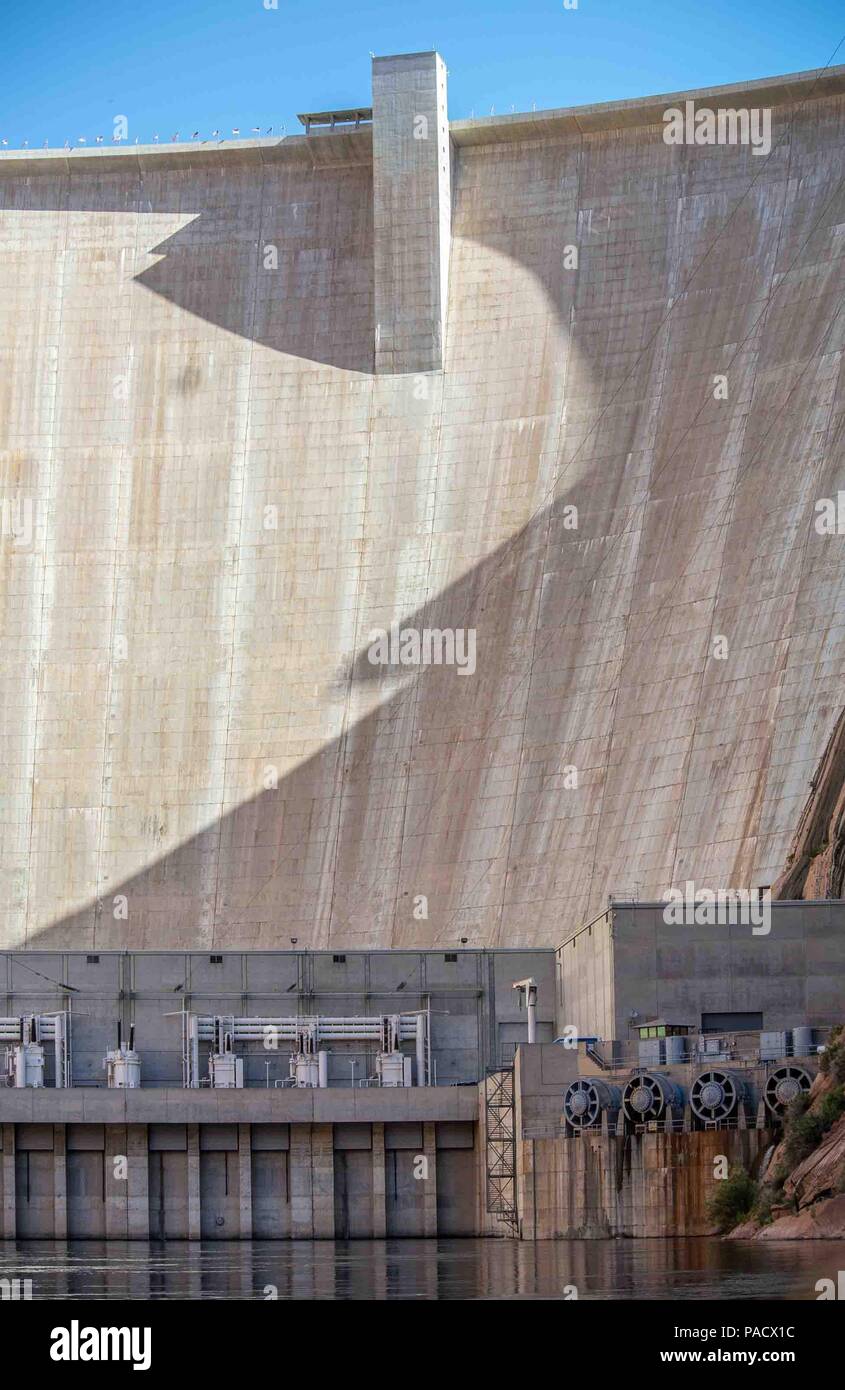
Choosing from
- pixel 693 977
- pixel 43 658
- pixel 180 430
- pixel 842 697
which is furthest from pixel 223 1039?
pixel 180 430

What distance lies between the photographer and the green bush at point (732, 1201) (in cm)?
3259

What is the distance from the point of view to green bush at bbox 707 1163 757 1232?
32.6 meters

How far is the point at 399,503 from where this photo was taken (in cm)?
6278

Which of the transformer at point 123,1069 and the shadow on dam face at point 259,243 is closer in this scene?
the transformer at point 123,1069

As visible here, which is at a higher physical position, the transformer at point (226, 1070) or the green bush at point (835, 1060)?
the transformer at point (226, 1070)

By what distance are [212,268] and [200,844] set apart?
16.7m

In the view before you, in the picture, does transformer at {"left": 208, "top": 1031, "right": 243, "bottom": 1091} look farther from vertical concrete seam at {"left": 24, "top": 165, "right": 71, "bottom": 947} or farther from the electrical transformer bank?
vertical concrete seam at {"left": 24, "top": 165, "right": 71, "bottom": 947}

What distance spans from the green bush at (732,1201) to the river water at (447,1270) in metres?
0.44

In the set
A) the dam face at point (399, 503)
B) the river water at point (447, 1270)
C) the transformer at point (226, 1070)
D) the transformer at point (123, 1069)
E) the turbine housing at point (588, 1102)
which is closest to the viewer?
the river water at point (447, 1270)

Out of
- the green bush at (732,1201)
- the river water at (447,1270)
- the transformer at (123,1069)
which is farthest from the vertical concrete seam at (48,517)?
the green bush at (732,1201)

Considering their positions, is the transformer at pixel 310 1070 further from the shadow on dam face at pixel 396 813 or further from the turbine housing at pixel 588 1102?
the shadow on dam face at pixel 396 813

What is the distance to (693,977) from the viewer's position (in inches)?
1631

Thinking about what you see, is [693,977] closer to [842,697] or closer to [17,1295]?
[842,697]

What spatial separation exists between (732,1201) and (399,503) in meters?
32.8
